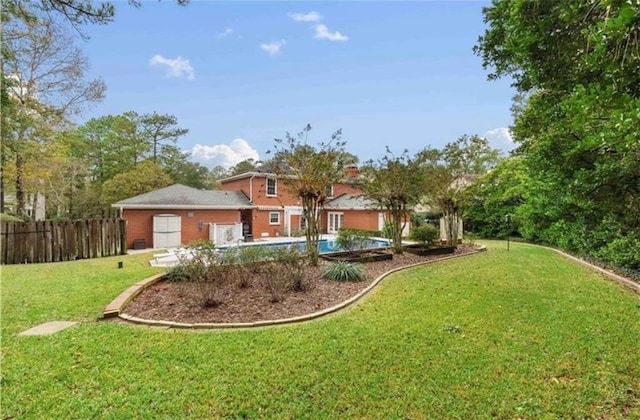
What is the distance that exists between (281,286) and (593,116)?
6.16 meters

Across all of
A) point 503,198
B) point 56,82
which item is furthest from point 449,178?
point 56,82

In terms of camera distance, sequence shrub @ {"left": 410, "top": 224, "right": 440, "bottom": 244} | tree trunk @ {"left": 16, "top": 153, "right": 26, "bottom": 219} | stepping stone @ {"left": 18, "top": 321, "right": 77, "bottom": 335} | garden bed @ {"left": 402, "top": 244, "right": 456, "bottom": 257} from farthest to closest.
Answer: tree trunk @ {"left": 16, "top": 153, "right": 26, "bottom": 219}, shrub @ {"left": 410, "top": 224, "right": 440, "bottom": 244}, garden bed @ {"left": 402, "top": 244, "right": 456, "bottom": 257}, stepping stone @ {"left": 18, "top": 321, "right": 77, "bottom": 335}

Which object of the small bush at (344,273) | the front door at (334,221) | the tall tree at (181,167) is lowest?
the small bush at (344,273)

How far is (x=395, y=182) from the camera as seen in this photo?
45.9 ft

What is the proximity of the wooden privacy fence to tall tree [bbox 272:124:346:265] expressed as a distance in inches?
335

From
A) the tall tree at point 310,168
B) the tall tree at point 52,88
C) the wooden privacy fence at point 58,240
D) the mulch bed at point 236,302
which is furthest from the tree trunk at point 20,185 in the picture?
the mulch bed at point 236,302

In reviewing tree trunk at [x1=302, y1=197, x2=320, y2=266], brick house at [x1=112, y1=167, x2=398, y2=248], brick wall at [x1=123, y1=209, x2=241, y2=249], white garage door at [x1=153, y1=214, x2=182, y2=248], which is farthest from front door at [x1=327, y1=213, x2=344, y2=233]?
tree trunk at [x1=302, y1=197, x2=320, y2=266]

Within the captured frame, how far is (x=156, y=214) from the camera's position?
1956cm

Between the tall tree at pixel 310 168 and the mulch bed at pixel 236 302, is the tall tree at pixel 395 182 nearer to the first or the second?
the tall tree at pixel 310 168

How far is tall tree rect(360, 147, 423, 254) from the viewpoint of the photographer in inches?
549

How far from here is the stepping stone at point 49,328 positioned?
17.6 ft

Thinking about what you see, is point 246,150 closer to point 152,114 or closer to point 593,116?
point 152,114

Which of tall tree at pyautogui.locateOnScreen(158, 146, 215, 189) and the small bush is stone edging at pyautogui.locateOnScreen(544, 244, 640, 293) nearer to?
the small bush

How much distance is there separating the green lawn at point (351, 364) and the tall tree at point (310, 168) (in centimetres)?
485
